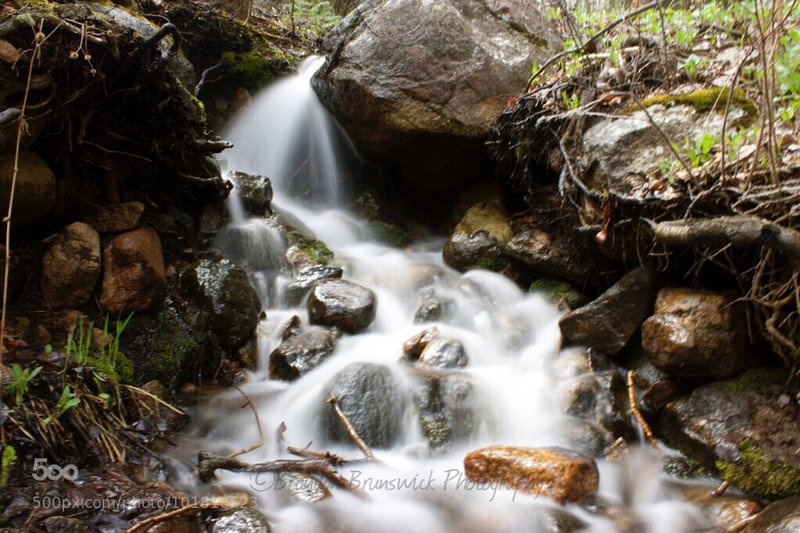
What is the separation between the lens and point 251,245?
484 cm

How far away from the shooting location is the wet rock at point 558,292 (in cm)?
441

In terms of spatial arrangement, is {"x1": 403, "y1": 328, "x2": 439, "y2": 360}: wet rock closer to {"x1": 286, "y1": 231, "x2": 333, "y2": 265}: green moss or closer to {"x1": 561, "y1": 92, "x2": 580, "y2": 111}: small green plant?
{"x1": 286, "y1": 231, "x2": 333, "y2": 265}: green moss

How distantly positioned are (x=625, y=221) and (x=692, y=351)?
0.98 metres

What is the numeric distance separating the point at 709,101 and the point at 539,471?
9.58 ft

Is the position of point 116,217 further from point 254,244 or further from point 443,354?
point 443,354

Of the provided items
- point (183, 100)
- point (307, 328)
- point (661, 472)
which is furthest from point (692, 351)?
point (183, 100)

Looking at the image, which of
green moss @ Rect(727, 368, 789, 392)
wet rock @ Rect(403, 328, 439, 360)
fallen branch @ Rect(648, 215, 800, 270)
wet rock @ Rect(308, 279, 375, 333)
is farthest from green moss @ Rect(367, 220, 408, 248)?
fallen branch @ Rect(648, 215, 800, 270)

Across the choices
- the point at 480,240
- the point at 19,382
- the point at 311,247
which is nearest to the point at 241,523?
the point at 19,382

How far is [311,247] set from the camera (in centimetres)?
552

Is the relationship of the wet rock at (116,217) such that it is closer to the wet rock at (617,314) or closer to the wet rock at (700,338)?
the wet rock at (617,314)

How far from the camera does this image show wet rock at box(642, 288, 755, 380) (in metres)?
2.93

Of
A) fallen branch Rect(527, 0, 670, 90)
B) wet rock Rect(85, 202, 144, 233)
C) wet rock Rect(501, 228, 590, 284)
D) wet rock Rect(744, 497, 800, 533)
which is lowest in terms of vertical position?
wet rock Rect(744, 497, 800, 533)

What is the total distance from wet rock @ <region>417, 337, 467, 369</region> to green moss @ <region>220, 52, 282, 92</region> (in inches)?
231

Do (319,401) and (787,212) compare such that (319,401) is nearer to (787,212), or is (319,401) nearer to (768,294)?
(768,294)
